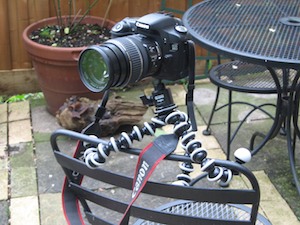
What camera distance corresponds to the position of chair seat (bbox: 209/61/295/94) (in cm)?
257

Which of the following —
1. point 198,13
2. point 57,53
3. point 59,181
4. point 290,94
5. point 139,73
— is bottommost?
point 59,181

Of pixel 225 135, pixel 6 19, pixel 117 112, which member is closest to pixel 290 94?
pixel 225 135

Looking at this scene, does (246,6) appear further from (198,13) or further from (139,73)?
(139,73)

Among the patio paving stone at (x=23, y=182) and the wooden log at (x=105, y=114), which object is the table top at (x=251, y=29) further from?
the patio paving stone at (x=23, y=182)

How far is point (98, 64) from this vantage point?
1.34m

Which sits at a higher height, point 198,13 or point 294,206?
point 198,13

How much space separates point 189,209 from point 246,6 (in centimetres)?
122

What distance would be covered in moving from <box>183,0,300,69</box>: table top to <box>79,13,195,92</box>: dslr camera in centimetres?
68

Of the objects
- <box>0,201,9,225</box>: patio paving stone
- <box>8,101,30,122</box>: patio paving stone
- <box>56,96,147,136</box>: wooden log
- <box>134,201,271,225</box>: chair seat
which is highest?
<box>134,201,271,225</box>: chair seat

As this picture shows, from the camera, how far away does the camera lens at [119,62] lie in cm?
127

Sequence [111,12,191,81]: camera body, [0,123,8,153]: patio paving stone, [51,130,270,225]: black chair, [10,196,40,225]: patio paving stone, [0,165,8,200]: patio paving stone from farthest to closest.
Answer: [0,123,8,153]: patio paving stone → [0,165,8,200]: patio paving stone → [10,196,40,225]: patio paving stone → [111,12,191,81]: camera body → [51,130,270,225]: black chair

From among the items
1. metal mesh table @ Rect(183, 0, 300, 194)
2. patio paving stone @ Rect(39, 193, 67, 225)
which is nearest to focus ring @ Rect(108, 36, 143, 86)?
metal mesh table @ Rect(183, 0, 300, 194)

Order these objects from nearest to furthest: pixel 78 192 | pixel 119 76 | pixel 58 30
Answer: pixel 119 76 < pixel 78 192 < pixel 58 30

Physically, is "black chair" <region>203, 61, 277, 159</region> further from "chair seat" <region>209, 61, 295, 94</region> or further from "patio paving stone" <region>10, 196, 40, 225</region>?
"patio paving stone" <region>10, 196, 40, 225</region>
